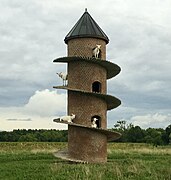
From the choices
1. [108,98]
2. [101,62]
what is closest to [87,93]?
[108,98]

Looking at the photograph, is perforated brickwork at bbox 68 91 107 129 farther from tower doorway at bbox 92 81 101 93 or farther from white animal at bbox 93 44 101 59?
white animal at bbox 93 44 101 59

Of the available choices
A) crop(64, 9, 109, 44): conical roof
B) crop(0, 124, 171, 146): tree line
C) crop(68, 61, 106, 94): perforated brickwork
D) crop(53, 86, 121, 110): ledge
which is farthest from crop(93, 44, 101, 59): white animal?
crop(0, 124, 171, 146): tree line

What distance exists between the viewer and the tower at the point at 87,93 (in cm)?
1847

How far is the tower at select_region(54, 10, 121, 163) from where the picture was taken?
18.5m


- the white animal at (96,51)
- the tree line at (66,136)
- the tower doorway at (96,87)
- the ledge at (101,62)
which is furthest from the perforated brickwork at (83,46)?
the tree line at (66,136)

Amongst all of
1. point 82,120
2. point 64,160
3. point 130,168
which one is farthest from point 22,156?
point 130,168

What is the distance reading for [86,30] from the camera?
1944 cm

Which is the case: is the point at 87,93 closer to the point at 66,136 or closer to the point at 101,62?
the point at 101,62

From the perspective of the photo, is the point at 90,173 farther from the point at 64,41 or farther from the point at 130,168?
the point at 64,41

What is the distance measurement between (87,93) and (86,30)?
3.03 metres

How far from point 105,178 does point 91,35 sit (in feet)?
25.8

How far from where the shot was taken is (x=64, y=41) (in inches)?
799

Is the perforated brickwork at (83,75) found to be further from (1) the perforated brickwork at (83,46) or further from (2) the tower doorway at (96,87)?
(1) the perforated brickwork at (83,46)

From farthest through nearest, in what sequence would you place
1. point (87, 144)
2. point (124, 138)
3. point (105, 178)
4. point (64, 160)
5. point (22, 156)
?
point (124, 138) < point (22, 156) < point (64, 160) < point (87, 144) < point (105, 178)
